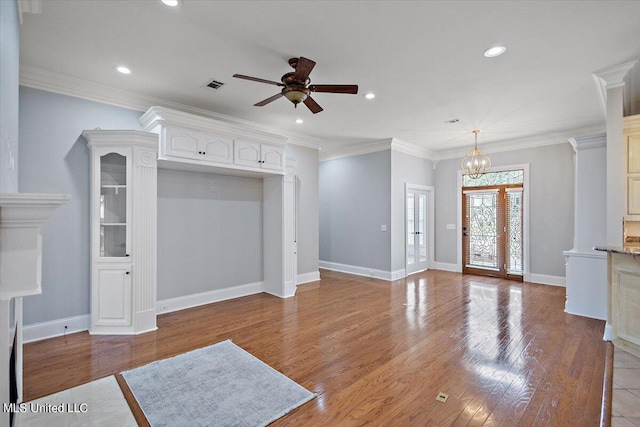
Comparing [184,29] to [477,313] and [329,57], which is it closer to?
[329,57]

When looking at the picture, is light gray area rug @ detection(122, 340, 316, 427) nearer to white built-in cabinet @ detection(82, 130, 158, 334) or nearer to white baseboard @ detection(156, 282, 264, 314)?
white built-in cabinet @ detection(82, 130, 158, 334)

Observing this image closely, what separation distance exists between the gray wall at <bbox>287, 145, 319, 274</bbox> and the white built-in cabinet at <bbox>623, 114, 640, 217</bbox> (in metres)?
4.55

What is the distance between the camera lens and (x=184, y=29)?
2604mm

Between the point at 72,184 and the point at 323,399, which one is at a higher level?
the point at 72,184

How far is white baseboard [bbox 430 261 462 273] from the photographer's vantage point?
23.3 feet

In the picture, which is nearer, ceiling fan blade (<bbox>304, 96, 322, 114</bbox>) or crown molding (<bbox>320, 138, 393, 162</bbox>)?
ceiling fan blade (<bbox>304, 96, 322, 114</bbox>)

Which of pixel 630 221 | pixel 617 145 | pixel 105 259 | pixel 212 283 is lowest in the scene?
pixel 212 283

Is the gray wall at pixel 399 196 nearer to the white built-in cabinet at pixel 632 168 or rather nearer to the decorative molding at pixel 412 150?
the decorative molding at pixel 412 150

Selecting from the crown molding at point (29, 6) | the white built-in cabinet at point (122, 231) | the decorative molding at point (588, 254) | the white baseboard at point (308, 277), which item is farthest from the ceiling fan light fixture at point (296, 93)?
Answer: the decorative molding at point (588, 254)

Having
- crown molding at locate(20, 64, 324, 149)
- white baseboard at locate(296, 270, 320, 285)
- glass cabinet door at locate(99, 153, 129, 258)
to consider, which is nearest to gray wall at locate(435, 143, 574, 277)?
white baseboard at locate(296, 270, 320, 285)

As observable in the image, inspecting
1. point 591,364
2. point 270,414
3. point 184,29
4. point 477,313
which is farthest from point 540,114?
point 270,414

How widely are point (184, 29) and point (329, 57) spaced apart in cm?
133

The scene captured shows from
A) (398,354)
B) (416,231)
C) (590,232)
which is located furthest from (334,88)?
(416,231)

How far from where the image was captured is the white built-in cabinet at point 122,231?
3.49 metres
